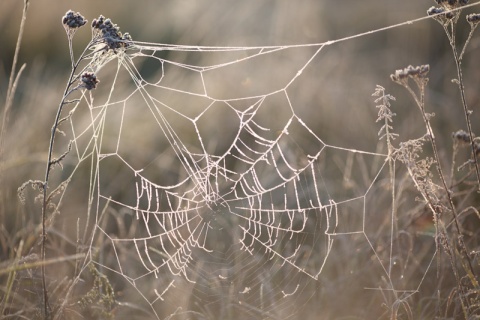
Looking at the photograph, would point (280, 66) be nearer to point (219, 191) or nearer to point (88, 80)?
point (219, 191)

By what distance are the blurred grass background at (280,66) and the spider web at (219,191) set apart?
0.61 feet

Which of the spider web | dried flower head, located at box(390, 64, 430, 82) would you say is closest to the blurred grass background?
the spider web

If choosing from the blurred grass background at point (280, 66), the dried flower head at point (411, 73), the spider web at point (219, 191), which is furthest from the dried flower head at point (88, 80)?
the blurred grass background at point (280, 66)

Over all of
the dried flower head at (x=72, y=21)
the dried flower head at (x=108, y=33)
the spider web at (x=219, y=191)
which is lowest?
the spider web at (x=219, y=191)

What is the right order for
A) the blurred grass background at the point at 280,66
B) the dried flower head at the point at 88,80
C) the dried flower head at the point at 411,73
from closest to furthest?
1. the dried flower head at the point at 88,80
2. the dried flower head at the point at 411,73
3. the blurred grass background at the point at 280,66

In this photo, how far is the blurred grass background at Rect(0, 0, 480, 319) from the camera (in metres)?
3.66

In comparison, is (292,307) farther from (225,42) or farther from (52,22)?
(52,22)

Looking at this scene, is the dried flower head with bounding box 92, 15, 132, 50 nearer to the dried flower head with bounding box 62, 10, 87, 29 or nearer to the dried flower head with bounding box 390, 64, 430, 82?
the dried flower head with bounding box 62, 10, 87, 29

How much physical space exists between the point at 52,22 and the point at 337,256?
16.4 ft

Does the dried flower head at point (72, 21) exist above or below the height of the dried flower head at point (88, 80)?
above

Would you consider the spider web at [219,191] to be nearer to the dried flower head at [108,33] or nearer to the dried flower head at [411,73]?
the dried flower head at [108,33]

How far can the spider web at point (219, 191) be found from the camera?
2529mm

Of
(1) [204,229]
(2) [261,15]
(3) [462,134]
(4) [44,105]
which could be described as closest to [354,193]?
(1) [204,229]

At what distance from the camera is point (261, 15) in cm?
695
